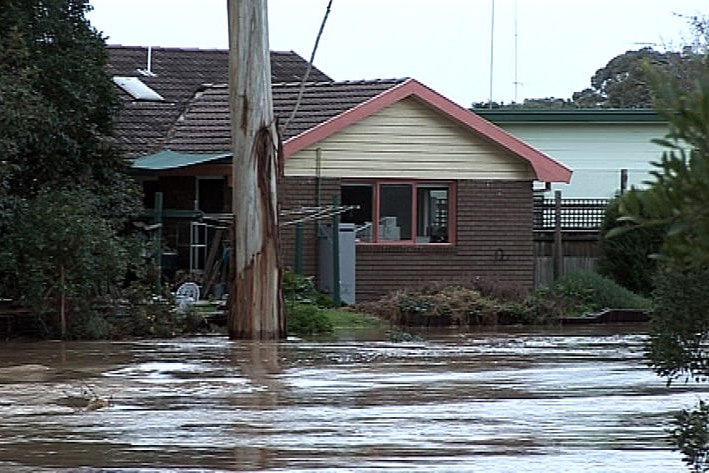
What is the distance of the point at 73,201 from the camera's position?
2203 centimetres

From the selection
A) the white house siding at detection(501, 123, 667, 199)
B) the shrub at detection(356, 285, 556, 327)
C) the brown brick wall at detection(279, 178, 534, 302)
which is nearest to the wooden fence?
the brown brick wall at detection(279, 178, 534, 302)

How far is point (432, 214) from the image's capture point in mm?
31719

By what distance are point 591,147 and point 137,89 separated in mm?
17055

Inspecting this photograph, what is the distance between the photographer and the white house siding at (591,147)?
150 feet

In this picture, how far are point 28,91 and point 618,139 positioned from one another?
27679mm

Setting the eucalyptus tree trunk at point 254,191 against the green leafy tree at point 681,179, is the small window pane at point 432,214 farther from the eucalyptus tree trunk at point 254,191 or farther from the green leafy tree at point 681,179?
the green leafy tree at point 681,179

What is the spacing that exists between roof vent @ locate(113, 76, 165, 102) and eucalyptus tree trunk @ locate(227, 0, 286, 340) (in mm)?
11107

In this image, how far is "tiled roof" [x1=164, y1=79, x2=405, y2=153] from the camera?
98.3 feet

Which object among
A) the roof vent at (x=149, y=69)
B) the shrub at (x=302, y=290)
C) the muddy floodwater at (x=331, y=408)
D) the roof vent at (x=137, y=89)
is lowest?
the muddy floodwater at (x=331, y=408)

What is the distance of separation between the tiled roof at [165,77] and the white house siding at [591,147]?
10095 millimetres

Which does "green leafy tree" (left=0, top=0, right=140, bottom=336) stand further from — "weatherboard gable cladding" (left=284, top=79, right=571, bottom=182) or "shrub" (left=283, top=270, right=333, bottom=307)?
"weatherboard gable cladding" (left=284, top=79, right=571, bottom=182)

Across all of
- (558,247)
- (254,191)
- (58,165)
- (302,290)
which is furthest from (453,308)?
(58,165)

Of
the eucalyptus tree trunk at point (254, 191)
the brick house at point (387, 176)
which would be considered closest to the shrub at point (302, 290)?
the brick house at point (387, 176)

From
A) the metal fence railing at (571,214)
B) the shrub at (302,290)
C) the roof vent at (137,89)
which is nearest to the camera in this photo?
the shrub at (302,290)
